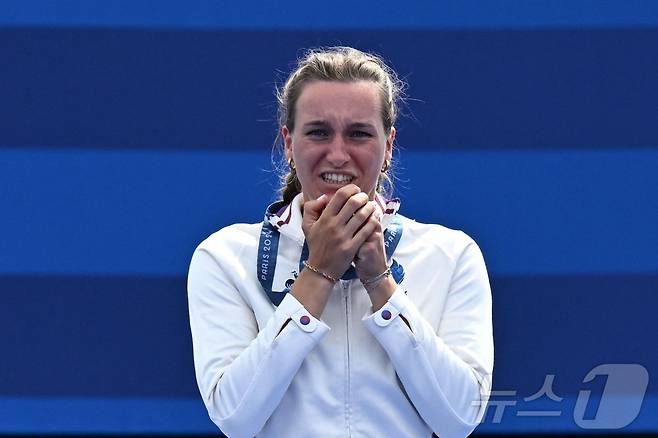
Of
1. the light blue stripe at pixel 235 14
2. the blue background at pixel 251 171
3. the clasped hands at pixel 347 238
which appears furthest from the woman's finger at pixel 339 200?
the light blue stripe at pixel 235 14

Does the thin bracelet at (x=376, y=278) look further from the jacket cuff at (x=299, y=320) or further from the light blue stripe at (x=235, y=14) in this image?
the light blue stripe at (x=235, y=14)

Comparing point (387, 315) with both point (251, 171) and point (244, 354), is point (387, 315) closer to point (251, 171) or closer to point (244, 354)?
point (244, 354)

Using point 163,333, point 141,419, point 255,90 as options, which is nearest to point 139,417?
point 141,419

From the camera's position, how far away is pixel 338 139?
1.70 metres

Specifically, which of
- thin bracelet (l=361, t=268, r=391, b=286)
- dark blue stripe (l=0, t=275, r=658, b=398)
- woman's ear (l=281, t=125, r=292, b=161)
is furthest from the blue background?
thin bracelet (l=361, t=268, r=391, b=286)

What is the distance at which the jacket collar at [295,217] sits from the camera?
5.82ft

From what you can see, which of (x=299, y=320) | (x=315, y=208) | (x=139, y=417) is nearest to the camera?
(x=299, y=320)

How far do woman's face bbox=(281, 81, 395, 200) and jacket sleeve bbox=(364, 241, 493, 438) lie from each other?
224mm

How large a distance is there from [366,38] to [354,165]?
3.10 feet

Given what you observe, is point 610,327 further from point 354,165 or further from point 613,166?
point 354,165

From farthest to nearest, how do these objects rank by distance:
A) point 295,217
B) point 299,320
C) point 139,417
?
point 139,417 → point 295,217 → point 299,320

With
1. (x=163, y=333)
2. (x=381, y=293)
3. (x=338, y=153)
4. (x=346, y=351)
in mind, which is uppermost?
(x=338, y=153)

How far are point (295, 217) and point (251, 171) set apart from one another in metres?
0.81

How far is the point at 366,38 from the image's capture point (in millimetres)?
2572
